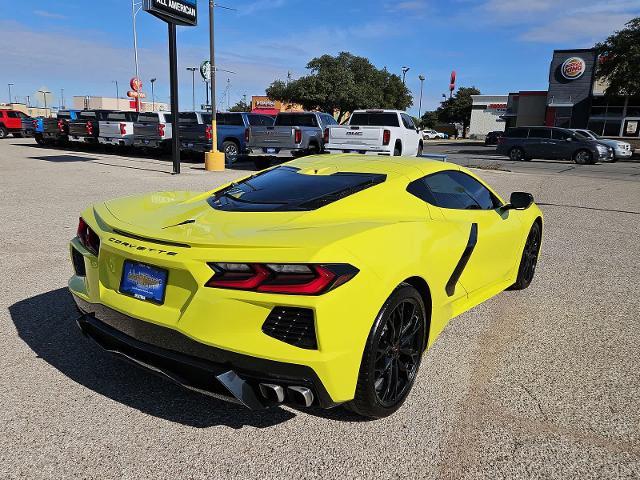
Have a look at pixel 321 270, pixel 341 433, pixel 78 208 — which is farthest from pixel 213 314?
pixel 78 208

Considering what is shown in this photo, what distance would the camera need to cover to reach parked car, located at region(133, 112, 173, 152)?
1948 cm

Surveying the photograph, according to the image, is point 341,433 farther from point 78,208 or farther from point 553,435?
point 78,208

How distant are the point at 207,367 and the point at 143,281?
545mm

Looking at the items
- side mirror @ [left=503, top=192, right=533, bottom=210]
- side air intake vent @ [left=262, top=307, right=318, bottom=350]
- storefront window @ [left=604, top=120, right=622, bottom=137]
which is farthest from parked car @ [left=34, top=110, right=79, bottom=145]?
storefront window @ [left=604, top=120, right=622, bottom=137]

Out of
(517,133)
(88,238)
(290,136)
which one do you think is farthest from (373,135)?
(517,133)

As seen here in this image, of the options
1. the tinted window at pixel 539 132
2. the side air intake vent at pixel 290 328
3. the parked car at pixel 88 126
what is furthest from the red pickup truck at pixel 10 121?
the side air intake vent at pixel 290 328

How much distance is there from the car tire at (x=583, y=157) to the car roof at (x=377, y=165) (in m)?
23.9

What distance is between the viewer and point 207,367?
2234mm

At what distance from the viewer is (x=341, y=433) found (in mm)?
2582

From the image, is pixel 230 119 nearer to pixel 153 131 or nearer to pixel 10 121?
pixel 153 131

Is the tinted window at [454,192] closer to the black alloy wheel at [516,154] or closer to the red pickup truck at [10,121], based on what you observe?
the black alloy wheel at [516,154]

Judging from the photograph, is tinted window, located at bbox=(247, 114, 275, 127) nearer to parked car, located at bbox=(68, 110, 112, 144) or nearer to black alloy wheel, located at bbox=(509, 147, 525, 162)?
parked car, located at bbox=(68, 110, 112, 144)

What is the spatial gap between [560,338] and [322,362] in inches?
97.6

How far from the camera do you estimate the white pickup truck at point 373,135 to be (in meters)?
15.0
